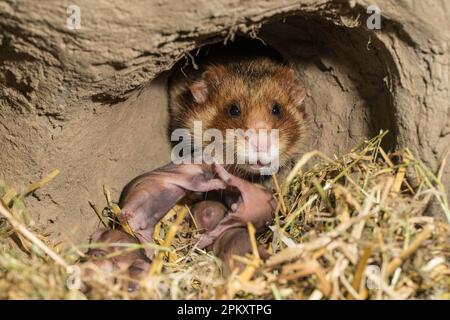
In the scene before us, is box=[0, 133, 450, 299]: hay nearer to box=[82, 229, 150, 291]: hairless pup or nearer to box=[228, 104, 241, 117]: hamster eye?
box=[82, 229, 150, 291]: hairless pup

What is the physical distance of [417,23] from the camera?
10.2 feet

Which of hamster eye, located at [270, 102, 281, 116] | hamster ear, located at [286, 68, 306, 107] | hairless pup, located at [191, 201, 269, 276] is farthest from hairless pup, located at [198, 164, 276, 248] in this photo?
hamster ear, located at [286, 68, 306, 107]

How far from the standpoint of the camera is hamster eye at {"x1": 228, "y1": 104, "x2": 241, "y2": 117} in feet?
14.3

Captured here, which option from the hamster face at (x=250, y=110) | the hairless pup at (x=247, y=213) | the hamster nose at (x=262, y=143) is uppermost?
the hamster face at (x=250, y=110)

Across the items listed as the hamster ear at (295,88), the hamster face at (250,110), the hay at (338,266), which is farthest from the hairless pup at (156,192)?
the hamster ear at (295,88)

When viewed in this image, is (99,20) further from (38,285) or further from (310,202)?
(310,202)

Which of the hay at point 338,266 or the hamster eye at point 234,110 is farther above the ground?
the hamster eye at point 234,110

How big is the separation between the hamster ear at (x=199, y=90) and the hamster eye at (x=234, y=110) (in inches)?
13.5

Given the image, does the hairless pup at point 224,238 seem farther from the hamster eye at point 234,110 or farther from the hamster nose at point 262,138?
the hamster eye at point 234,110

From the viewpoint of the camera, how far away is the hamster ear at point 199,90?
4.61 meters

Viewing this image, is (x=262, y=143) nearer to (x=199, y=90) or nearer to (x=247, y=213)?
(x=247, y=213)

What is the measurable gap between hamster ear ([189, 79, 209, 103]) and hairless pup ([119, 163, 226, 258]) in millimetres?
787

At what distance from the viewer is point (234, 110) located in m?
4.38

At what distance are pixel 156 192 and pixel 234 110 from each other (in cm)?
100
